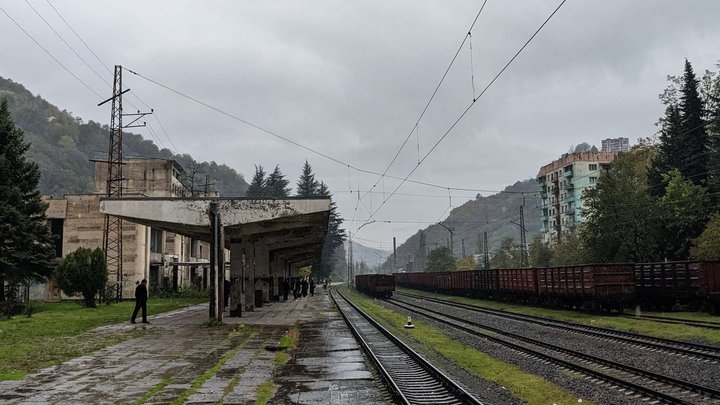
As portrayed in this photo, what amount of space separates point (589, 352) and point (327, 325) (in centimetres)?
1060

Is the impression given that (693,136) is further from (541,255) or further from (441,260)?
(441,260)

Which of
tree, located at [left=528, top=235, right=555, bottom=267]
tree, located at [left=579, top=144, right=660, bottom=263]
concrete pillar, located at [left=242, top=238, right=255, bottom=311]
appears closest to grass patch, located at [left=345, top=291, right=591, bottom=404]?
concrete pillar, located at [left=242, top=238, right=255, bottom=311]

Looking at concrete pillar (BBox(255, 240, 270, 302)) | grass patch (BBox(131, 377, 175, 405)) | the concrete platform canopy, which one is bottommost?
grass patch (BBox(131, 377, 175, 405))

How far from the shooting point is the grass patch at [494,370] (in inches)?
395

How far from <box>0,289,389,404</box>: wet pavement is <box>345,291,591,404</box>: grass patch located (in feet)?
7.33

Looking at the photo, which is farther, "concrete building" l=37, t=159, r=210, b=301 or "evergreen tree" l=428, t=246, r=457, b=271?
"evergreen tree" l=428, t=246, r=457, b=271

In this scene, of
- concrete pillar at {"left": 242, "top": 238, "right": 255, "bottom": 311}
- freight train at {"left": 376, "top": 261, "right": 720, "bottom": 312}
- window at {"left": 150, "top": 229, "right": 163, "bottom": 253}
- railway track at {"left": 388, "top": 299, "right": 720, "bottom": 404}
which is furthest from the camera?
window at {"left": 150, "top": 229, "right": 163, "bottom": 253}

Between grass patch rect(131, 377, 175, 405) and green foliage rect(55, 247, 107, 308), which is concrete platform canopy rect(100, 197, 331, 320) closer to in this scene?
green foliage rect(55, 247, 107, 308)

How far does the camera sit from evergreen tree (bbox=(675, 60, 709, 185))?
1847 inches

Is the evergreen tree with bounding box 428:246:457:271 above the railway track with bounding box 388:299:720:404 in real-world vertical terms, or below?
above

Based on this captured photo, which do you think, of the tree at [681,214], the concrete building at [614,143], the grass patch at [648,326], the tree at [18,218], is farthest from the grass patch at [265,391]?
the concrete building at [614,143]

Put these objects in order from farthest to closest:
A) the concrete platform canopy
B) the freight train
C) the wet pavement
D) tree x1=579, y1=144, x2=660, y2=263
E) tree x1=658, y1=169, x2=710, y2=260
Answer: tree x1=579, y1=144, x2=660, y2=263 → tree x1=658, y1=169, x2=710, y2=260 → the freight train → the concrete platform canopy → the wet pavement

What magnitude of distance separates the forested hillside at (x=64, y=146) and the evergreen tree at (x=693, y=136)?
90.2 m

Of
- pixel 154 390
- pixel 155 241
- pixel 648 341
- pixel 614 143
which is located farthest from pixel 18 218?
pixel 614 143
